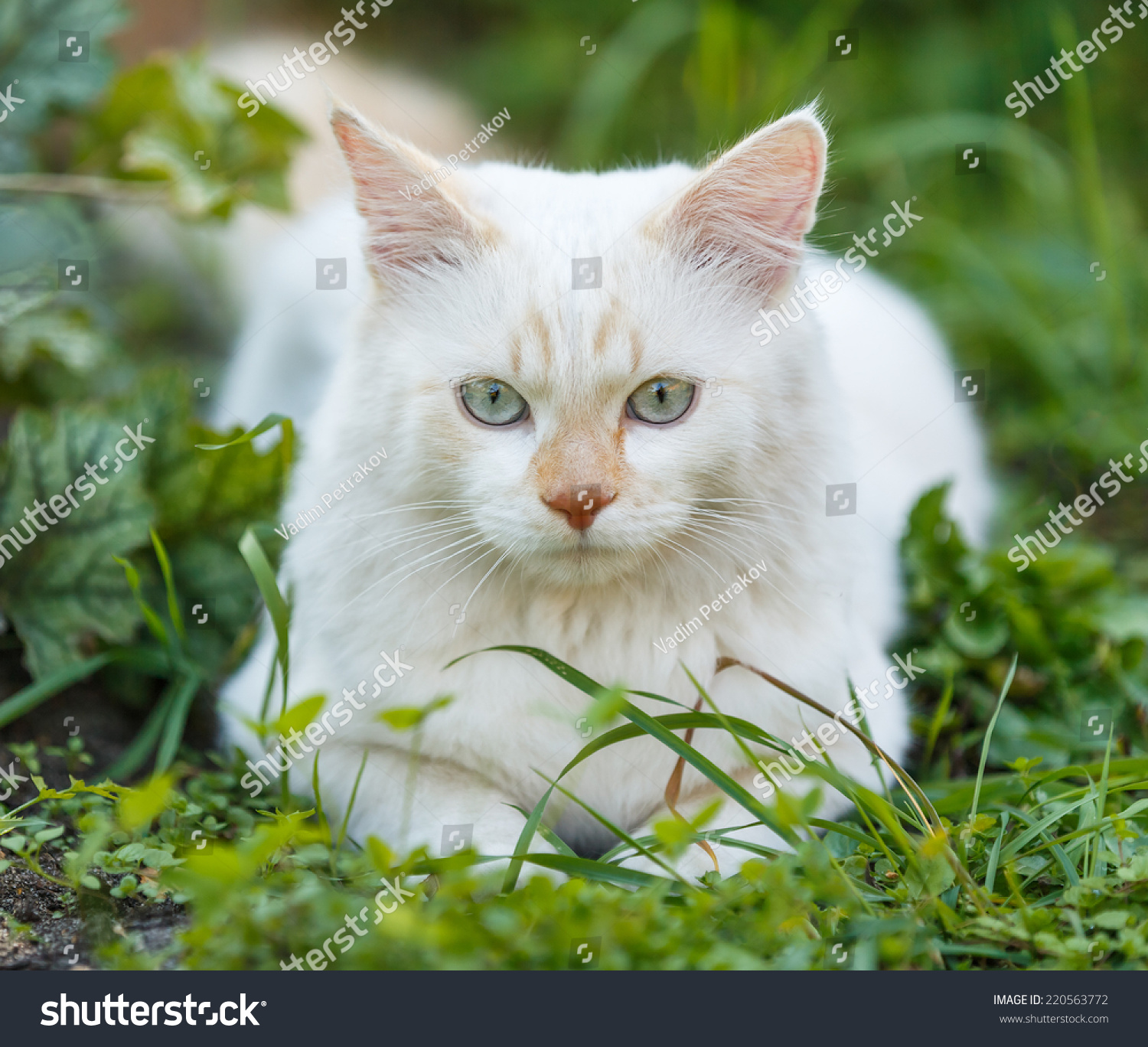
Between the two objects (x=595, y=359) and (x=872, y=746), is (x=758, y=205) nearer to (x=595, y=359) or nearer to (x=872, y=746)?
(x=595, y=359)

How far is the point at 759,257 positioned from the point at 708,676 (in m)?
0.76

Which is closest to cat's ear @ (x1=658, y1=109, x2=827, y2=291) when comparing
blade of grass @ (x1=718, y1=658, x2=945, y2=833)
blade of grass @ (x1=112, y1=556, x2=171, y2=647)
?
blade of grass @ (x1=718, y1=658, x2=945, y2=833)

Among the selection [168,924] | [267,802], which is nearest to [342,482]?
[267,802]

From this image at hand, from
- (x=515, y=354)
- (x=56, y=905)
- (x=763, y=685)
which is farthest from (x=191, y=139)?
(x=763, y=685)

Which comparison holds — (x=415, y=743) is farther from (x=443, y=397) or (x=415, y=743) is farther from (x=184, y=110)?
(x=184, y=110)

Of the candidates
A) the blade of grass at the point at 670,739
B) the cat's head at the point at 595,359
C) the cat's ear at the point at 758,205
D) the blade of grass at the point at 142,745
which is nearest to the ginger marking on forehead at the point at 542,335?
the cat's head at the point at 595,359

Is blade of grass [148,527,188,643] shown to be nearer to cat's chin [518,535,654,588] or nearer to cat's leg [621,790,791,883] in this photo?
cat's chin [518,535,654,588]

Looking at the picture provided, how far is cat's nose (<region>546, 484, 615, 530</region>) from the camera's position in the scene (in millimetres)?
1628

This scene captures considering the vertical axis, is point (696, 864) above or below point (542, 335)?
below

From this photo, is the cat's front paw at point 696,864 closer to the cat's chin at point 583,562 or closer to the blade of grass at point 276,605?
the cat's chin at point 583,562

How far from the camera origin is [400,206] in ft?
6.14

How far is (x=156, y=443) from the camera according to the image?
256 centimetres

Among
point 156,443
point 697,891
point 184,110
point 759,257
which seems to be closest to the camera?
point 697,891

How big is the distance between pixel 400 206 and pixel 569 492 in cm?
64
